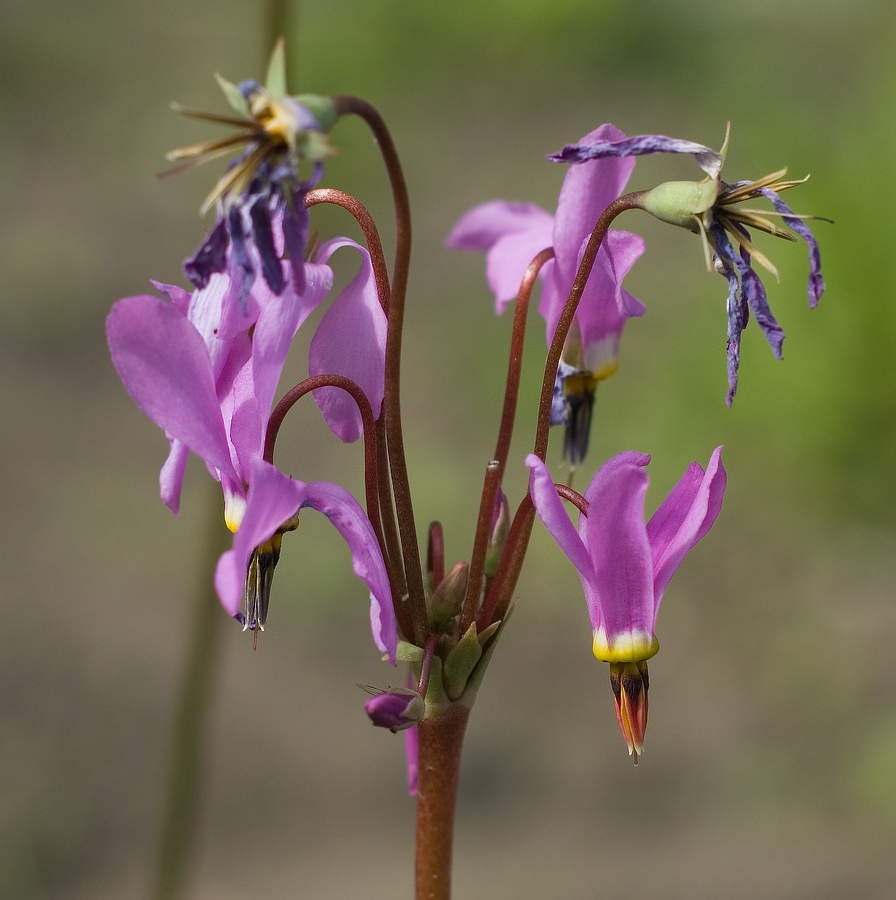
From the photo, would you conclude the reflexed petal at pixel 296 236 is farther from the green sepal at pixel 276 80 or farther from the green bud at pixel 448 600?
the green bud at pixel 448 600

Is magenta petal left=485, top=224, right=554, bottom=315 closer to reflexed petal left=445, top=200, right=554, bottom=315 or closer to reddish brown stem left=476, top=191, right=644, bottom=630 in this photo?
reflexed petal left=445, top=200, right=554, bottom=315

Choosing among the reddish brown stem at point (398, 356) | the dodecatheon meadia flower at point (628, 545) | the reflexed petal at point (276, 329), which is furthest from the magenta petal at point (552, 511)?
the reflexed petal at point (276, 329)

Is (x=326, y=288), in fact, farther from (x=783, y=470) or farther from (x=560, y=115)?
(x=560, y=115)

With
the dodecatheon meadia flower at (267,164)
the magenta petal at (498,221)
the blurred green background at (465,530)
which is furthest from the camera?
the blurred green background at (465,530)

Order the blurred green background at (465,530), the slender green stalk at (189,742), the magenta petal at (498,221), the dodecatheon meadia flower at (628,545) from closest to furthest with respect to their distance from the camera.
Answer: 1. the dodecatheon meadia flower at (628,545)
2. the magenta petal at (498,221)
3. the slender green stalk at (189,742)
4. the blurred green background at (465,530)

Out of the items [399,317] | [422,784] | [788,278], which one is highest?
[788,278]

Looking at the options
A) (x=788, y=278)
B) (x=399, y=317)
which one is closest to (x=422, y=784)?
(x=399, y=317)

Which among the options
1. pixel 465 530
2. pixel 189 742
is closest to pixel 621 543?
pixel 189 742

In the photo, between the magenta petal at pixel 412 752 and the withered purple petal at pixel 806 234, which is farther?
the magenta petal at pixel 412 752
